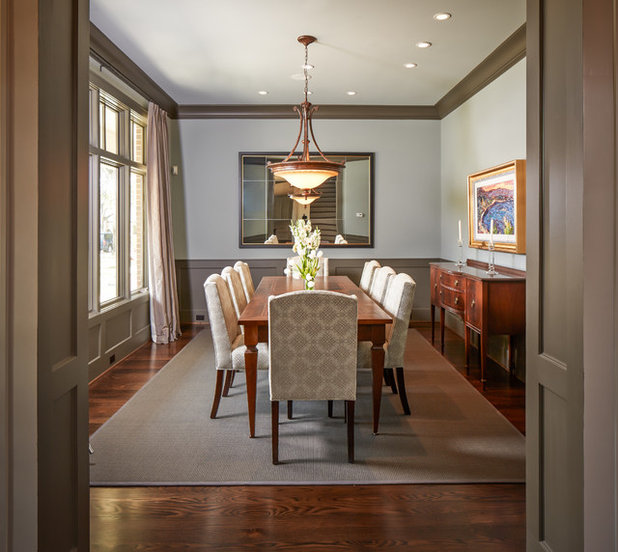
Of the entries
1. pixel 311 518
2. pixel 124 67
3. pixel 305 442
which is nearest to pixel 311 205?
pixel 124 67

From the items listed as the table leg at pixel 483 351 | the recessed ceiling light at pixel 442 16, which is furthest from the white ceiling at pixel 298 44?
the table leg at pixel 483 351

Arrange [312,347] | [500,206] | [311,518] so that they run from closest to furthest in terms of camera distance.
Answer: [311,518] < [312,347] < [500,206]

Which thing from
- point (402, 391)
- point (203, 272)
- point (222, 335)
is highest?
point (203, 272)

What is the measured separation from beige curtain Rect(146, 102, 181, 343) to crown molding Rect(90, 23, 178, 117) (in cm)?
16

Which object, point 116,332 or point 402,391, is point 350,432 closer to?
point 402,391

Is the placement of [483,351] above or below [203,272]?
below

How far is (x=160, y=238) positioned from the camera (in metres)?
5.96

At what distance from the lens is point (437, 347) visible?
5691 mm

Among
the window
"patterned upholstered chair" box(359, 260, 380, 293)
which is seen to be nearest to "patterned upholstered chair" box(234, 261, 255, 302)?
"patterned upholstered chair" box(359, 260, 380, 293)

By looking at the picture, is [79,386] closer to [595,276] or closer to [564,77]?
[595,276]

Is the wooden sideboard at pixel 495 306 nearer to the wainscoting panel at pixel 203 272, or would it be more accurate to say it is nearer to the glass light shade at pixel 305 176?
the glass light shade at pixel 305 176

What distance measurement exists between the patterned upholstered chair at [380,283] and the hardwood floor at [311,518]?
1.73 m

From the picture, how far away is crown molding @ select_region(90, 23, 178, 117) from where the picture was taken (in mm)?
4324

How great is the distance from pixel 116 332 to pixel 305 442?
8.92ft
